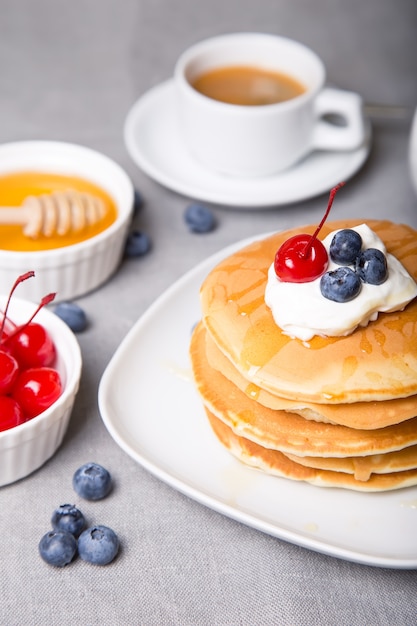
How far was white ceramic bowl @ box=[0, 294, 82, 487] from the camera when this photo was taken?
138cm

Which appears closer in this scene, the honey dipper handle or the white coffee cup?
the honey dipper handle

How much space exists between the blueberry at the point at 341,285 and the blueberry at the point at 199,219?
0.79 metres

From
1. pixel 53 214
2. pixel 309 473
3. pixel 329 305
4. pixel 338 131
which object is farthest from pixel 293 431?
pixel 338 131

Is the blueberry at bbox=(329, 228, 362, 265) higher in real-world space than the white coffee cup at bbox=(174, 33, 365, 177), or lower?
higher

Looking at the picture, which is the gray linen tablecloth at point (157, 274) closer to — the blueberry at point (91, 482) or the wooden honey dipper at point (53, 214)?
the blueberry at point (91, 482)

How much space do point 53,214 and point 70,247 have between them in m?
0.11

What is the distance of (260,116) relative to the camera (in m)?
2.02

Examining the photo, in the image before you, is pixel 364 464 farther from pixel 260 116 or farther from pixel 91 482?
pixel 260 116

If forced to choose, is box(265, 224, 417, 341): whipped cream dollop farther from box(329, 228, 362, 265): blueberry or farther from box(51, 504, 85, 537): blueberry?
box(51, 504, 85, 537): blueberry

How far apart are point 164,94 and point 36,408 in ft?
4.20

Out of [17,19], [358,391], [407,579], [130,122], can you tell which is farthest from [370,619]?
[17,19]

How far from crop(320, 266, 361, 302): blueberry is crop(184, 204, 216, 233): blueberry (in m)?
0.79

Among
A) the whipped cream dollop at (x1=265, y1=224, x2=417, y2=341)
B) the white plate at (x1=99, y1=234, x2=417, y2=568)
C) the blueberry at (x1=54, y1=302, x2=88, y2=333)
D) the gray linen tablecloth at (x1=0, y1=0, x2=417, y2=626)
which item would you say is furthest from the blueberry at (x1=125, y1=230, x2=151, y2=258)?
the whipped cream dollop at (x1=265, y1=224, x2=417, y2=341)

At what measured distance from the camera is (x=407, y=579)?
136 centimetres
